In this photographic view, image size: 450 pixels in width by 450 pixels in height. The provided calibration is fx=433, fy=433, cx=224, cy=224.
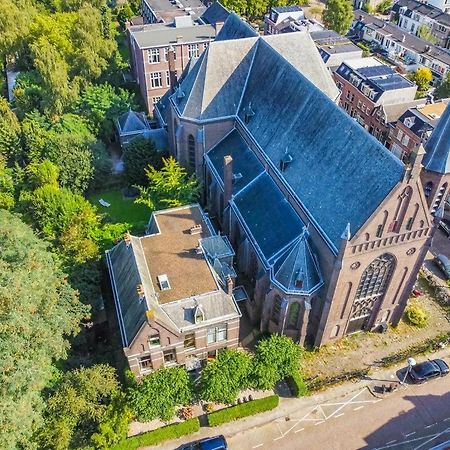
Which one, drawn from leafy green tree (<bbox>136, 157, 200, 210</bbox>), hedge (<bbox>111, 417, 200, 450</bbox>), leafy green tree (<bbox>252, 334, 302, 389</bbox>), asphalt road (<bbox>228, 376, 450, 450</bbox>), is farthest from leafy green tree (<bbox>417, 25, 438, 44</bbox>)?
hedge (<bbox>111, 417, 200, 450</bbox>)

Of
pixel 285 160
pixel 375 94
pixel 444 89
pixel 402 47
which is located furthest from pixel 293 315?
pixel 402 47

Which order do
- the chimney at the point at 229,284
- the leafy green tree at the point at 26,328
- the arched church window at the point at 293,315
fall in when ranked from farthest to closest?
the arched church window at the point at 293,315 < the chimney at the point at 229,284 < the leafy green tree at the point at 26,328

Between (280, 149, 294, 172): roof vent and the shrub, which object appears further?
the shrub

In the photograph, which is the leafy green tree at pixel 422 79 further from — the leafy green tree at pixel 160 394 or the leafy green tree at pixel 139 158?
the leafy green tree at pixel 160 394

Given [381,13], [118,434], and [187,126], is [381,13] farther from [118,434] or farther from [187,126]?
[118,434]

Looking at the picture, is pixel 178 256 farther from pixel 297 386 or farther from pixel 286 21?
pixel 286 21

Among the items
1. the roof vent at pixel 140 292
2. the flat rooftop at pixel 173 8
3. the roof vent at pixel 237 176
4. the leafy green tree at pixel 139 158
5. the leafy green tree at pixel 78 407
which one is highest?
the flat rooftop at pixel 173 8

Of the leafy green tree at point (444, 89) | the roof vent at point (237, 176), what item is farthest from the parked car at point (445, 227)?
the leafy green tree at point (444, 89)

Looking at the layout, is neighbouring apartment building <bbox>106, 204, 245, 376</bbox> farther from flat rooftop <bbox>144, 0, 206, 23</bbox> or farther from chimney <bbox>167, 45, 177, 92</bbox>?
flat rooftop <bbox>144, 0, 206, 23</bbox>
